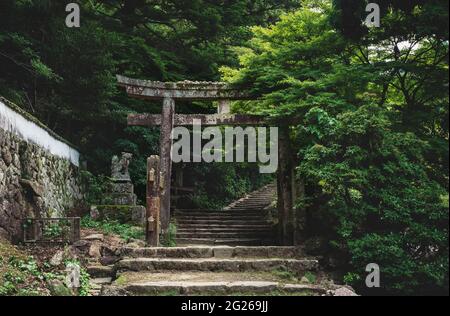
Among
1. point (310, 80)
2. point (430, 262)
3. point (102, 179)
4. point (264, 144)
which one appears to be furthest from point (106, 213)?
point (430, 262)

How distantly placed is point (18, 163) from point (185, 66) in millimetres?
9573

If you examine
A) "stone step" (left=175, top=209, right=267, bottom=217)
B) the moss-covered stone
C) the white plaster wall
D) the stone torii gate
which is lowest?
"stone step" (left=175, top=209, right=267, bottom=217)

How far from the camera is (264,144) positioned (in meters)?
12.6

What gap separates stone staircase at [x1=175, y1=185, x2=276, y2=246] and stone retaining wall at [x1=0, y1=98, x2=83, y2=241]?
375 centimetres

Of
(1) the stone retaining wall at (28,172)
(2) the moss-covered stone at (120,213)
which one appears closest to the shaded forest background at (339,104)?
(1) the stone retaining wall at (28,172)

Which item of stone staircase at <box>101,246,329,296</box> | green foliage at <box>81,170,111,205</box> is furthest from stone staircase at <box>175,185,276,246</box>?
stone staircase at <box>101,246,329,296</box>

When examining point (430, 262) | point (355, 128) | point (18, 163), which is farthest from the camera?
point (18, 163)

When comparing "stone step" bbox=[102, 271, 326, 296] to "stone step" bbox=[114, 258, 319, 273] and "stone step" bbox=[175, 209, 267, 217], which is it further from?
"stone step" bbox=[175, 209, 267, 217]

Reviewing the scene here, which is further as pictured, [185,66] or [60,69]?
[185,66]

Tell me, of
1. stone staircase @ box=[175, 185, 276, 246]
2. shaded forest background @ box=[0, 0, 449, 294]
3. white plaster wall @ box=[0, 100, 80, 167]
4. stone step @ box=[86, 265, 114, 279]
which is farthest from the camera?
stone staircase @ box=[175, 185, 276, 246]

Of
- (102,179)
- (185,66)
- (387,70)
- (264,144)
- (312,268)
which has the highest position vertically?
(185,66)

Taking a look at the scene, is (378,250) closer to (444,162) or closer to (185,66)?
(444,162)

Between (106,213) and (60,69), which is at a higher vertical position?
(60,69)

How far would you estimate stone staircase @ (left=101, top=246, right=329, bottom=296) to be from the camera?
6.40 meters
